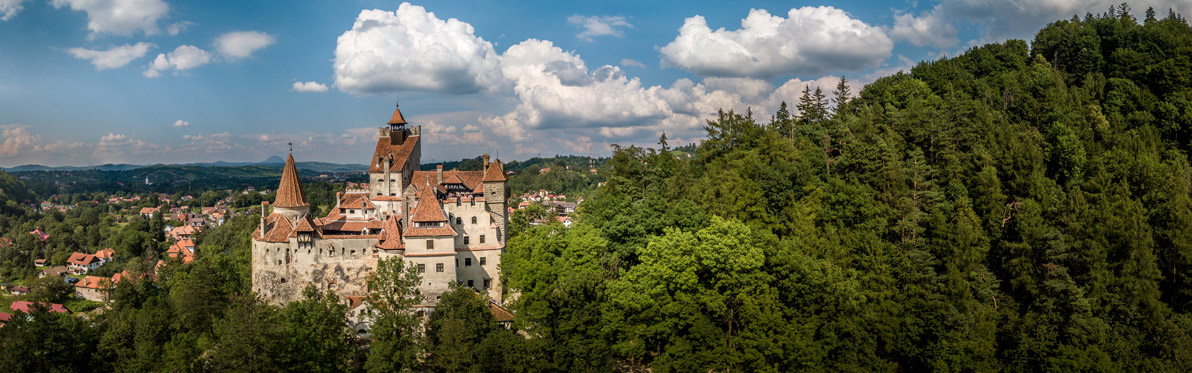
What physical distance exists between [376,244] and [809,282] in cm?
3062

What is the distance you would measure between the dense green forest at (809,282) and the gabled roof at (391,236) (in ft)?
4.42

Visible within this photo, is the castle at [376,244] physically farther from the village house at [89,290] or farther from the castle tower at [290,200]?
the village house at [89,290]

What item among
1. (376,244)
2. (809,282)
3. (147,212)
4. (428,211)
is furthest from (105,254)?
(809,282)

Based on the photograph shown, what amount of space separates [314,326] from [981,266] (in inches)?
1649

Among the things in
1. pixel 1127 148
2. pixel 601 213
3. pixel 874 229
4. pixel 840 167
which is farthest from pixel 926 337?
pixel 1127 148

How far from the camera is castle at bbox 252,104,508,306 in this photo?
147ft

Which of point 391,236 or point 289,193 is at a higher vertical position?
point 289,193

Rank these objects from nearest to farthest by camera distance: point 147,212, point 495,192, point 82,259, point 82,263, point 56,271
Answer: point 495,192, point 56,271, point 82,263, point 82,259, point 147,212

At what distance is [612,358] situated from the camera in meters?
37.2

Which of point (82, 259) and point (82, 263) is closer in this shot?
point (82, 263)

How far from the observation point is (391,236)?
46.3m

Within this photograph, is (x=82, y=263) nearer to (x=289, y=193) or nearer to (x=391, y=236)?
(x=289, y=193)

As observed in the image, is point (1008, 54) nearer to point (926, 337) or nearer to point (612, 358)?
point (926, 337)

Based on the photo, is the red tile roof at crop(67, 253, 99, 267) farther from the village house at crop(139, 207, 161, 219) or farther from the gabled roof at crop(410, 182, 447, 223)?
the gabled roof at crop(410, 182, 447, 223)
